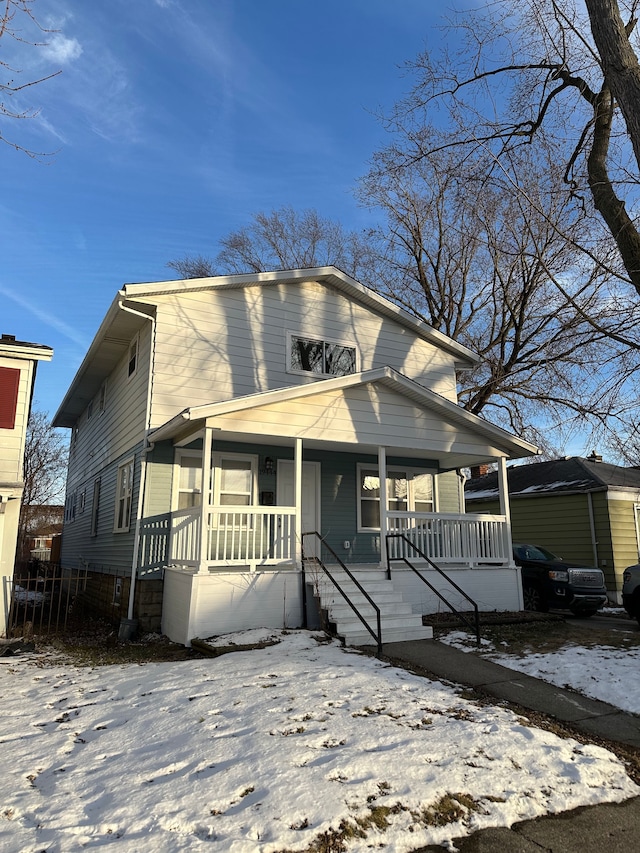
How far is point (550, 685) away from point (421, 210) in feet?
62.5

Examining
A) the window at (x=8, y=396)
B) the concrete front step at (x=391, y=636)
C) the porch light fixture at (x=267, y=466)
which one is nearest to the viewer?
the concrete front step at (x=391, y=636)

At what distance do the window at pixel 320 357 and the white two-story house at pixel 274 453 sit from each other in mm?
33

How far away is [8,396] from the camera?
10.8 m

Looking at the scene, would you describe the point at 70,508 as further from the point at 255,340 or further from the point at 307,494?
the point at 255,340

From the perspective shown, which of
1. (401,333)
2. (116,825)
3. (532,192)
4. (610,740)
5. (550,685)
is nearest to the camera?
(116,825)

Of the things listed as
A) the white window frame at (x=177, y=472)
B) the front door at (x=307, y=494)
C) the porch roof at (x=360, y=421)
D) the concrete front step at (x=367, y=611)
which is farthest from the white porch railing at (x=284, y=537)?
the porch roof at (x=360, y=421)

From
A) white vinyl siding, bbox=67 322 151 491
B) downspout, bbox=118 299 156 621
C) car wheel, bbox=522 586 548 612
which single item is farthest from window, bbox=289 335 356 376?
car wheel, bbox=522 586 548 612

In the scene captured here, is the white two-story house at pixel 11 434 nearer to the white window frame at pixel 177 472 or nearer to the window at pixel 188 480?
the white window frame at pixel 177 472

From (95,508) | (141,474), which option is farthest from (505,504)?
(95,508)

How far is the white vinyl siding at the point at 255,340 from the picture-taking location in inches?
467

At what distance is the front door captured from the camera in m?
12.6

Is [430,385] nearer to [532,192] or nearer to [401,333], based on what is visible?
[401,333]

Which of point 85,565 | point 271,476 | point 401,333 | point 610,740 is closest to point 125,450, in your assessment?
point 271,476

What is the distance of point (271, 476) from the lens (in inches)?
493
